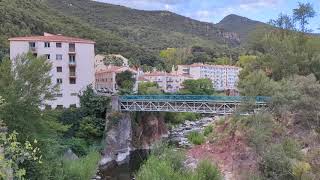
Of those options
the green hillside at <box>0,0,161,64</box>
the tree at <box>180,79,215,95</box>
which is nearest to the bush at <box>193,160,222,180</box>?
the green hillside at <box>0,0,161,64</box>

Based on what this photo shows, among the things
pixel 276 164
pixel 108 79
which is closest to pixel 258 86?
pixel 276 164

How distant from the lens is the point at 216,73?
13775cm

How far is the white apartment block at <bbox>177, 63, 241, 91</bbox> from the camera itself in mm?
130062

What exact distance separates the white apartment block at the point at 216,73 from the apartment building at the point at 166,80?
641 inches

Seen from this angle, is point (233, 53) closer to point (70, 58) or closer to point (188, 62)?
point (188, 62)

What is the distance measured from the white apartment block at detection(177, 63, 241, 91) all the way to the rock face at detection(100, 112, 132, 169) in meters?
73.3

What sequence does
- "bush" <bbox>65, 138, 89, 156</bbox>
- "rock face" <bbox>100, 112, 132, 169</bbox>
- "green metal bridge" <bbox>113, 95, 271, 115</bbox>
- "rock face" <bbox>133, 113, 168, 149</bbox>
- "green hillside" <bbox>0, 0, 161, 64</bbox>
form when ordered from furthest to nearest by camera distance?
1. "green hillside" <bbox>0, 0, 161, 64</bbox>
2. "rock face" <bbox>133, 113, 168, 149</bbox>
3. "rock face" <bbox>100, 112, 132, 169</bbox>
4. "green metal bridge" <bbox>113, 95, 271, 115</bbox>
5. "bush" <bbox>65, 138, 89, 156</bbox>

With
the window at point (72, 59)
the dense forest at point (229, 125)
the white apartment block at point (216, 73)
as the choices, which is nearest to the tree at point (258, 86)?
the dense forest at point (229, 125)

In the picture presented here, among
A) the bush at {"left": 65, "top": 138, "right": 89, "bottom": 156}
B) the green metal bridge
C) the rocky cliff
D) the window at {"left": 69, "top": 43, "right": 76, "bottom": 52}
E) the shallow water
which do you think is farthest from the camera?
the window at {"left": 69, "top": 43, "right": 76, "bottom": 52}

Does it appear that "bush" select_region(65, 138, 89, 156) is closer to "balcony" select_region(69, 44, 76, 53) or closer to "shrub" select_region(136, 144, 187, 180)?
"balcony" select_region(69, 44, 76, 53)

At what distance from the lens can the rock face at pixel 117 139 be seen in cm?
4959

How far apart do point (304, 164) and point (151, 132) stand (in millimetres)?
33621

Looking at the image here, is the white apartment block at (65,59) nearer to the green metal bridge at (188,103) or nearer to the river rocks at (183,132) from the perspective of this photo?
→ the green metal bridge at (188,103)

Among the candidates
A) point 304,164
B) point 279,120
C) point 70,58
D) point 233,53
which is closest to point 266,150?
point 304,164
